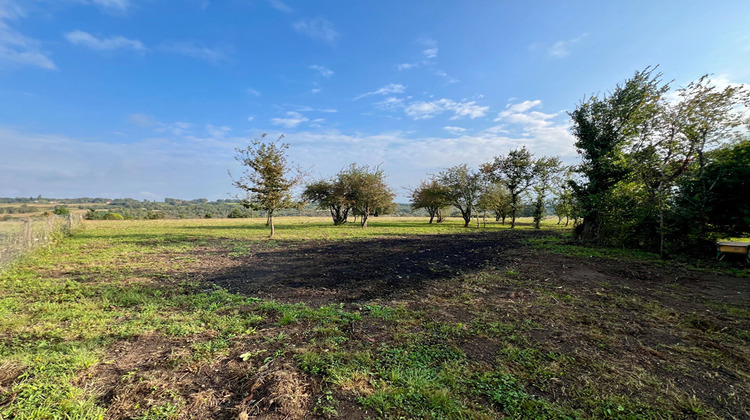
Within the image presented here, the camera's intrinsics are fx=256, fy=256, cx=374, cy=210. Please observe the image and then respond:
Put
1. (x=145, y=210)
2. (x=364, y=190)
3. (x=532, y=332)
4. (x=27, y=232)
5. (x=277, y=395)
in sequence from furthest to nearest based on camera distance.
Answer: (x=145, y=210) → (x=364, y=190) → (x=27, y=232) → (x=532, y=332) → (x=277, y=395)

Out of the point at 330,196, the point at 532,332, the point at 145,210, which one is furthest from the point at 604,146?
the point at 145,210

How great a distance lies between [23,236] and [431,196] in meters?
32.6

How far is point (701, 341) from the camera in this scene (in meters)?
3.65

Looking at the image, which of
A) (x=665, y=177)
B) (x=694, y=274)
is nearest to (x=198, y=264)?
(x=694, y=274)

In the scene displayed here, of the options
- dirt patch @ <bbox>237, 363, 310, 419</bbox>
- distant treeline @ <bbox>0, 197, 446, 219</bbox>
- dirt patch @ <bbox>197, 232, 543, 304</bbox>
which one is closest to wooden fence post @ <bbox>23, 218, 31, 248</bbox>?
dirt patch @ <bbox>197, 232, 543, 304</bbox>

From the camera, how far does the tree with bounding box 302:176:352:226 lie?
1196 inches

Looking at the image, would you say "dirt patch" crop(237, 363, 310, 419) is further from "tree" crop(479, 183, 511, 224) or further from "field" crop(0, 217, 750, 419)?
"tree" crop(479, 183, 511, 224)

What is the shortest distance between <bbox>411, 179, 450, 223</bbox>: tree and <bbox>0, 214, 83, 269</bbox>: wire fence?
31.8m

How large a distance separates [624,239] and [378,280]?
12492 millimetres

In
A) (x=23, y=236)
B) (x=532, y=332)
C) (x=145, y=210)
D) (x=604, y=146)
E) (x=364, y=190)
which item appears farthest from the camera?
(x=145, y=210)

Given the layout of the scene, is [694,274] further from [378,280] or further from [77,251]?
[77,251]

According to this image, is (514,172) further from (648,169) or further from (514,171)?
(648,169)

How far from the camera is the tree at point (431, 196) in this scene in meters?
33.2

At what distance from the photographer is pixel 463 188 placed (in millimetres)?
31281
